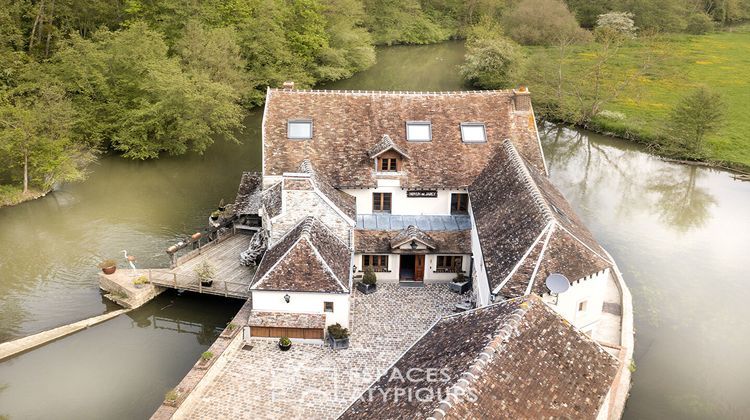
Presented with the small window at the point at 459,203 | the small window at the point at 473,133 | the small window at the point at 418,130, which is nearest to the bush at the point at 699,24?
the small window at the point at 473,133

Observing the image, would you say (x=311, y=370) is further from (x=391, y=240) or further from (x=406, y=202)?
(x=406, y=202)

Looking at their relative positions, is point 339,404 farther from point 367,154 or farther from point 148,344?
point 367,154

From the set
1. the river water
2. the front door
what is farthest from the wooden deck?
the front door

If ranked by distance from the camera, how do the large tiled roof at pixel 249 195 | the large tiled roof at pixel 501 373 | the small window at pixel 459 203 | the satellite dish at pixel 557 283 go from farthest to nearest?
the large tiled roof at pixel 249 195 → the small window at pixel 459 203 → the satellite dish at pixel 557 283 → the large tiled roof at pixel 501 373

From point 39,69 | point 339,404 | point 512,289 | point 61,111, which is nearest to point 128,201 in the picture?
point 61,111

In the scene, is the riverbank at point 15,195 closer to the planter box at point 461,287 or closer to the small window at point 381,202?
the small window at point 381,202

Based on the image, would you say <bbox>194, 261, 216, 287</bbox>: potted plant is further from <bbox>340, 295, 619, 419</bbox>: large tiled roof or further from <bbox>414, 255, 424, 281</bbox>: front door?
<bbox>340, 295, 619, 419</bbox>: large tiled roof
